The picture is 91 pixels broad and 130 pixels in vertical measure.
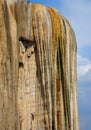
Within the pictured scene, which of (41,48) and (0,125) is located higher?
(41,48)

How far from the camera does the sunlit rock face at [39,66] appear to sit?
62.9 feet

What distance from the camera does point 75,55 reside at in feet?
73.4

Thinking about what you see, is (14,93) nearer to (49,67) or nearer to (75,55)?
(49,67)

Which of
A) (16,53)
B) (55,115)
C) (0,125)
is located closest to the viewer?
(0,125)

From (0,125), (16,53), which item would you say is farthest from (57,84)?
(0,125)

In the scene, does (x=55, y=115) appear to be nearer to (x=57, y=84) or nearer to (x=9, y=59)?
(x=57, y=84)

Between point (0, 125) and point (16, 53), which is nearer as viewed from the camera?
point (0, 125)

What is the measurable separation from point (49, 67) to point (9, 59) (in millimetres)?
2243

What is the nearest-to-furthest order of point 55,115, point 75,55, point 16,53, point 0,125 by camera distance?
point 0,125 → point 16,53 → point 55,115 → point 75,55

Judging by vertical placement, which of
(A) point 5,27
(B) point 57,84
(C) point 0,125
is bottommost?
(C) point 0,125

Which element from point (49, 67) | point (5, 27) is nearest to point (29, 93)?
point (49, 67)

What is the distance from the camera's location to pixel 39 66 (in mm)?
20672

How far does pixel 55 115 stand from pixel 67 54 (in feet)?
7.97

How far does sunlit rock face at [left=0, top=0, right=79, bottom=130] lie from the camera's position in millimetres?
19172
